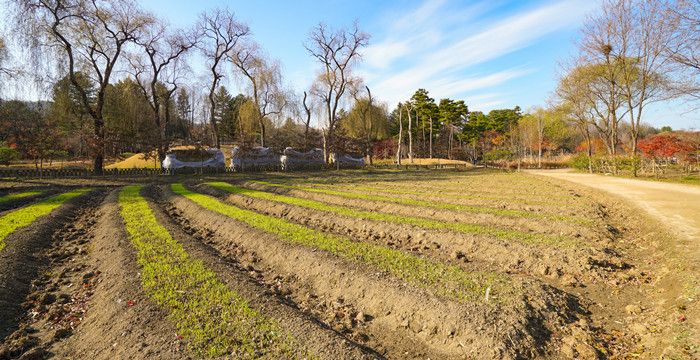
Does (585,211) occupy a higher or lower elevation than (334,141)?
lower

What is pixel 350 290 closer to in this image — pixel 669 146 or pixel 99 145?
pixel 99 145

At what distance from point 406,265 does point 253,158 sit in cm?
3675

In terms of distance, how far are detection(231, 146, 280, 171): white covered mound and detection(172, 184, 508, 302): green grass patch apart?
29296mm

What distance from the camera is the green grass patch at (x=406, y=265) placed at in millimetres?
5852

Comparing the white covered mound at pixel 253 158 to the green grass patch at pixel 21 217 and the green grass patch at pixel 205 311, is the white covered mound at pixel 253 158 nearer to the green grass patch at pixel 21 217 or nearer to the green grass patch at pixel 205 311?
the green grass patch at pixel 21 217

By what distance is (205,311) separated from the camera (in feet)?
17.0

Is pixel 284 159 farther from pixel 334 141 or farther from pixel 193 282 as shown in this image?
pixel 193 282

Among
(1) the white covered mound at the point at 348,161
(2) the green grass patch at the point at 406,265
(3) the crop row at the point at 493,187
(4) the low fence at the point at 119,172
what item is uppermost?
(1) the white covered mound at the point at 348,161

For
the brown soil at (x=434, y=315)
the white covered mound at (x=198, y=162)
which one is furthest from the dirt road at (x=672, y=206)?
the white covered mound at (x=198, y=162)

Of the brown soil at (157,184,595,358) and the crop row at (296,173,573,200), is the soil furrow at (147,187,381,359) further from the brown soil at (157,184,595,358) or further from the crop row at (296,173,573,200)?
the crop row at (296,173,573,200)

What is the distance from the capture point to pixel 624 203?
1461cm

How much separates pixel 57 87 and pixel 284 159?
72.2 feet

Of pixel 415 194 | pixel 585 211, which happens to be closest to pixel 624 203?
pixel 585 211

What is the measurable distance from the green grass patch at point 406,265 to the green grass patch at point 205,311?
253cm
